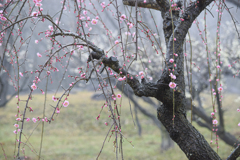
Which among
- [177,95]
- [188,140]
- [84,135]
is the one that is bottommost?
[84,135]

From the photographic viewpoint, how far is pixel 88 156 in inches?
186

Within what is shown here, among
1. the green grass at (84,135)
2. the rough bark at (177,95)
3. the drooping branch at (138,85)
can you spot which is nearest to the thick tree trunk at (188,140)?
the rough bark at (177,95)

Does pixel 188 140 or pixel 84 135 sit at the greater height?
pixel 188 140

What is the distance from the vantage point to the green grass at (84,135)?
4.84 meters

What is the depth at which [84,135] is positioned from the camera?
275 inches

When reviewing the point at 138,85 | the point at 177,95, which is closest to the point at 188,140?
the point at 177,95

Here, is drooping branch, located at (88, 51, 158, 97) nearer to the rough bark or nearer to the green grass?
the rough bark

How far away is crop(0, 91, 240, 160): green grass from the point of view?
191 inches

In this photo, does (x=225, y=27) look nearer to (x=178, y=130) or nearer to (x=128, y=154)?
(x=128, y=154)

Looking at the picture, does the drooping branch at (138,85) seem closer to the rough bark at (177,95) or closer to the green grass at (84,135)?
the rough bark at (177,95)

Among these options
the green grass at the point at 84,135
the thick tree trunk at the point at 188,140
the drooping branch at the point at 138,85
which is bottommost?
the green grass at the point at 84,135

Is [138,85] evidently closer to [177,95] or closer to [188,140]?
[177,95]

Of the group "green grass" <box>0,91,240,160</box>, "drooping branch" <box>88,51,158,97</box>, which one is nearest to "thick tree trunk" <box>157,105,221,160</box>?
"drooping branch" <box>88,51,158,97</box>

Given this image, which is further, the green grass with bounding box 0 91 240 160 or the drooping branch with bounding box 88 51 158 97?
the green grass with bounding box 0 91 240 160
